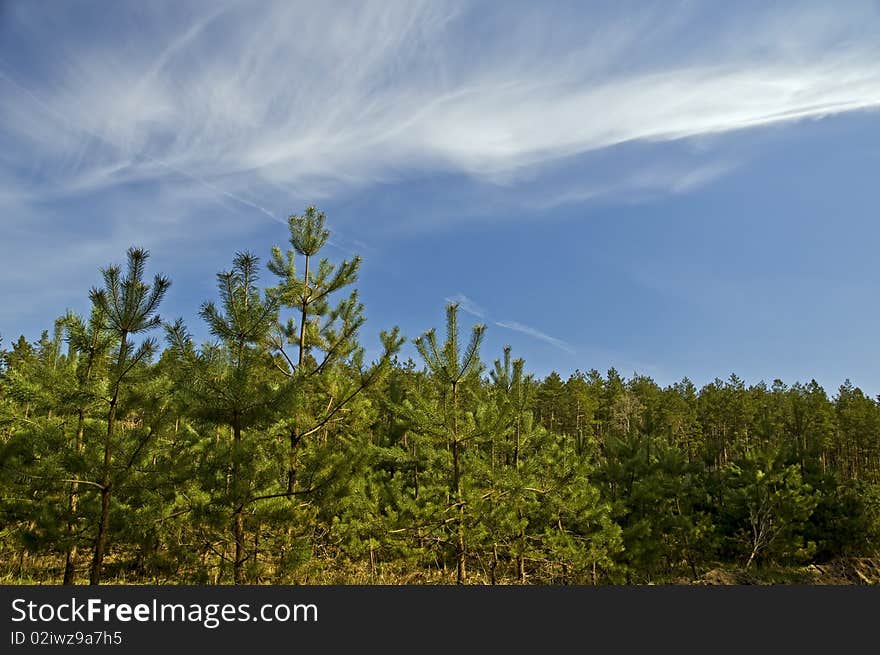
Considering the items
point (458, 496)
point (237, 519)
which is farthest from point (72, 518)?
point (458, 496)

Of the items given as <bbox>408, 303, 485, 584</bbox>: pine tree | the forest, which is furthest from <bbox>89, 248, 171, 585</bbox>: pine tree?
<bbox>408, 303, 485, 584</bbox>: pine tree

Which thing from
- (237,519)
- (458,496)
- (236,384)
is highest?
(236,384)

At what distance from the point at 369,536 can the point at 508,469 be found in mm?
3204

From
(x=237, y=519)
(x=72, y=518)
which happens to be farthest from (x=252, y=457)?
(x=72, y=518)

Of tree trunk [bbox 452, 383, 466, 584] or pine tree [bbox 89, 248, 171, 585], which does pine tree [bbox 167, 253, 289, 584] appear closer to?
pine tree [bbox 89, 248, 171, 585]

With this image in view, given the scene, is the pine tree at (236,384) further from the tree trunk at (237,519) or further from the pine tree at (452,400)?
the pine tree at (452,400)

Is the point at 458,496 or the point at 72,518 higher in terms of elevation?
the point at 458,496

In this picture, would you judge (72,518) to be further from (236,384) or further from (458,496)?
(458,496)

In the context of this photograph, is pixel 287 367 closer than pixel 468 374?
Yes

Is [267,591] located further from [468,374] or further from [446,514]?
[468,374]

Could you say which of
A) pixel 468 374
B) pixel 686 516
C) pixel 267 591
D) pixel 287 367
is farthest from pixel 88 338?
pixel 686 516

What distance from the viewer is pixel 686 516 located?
2206 centimetres

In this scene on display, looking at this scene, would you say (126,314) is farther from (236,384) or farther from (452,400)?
(452,400)

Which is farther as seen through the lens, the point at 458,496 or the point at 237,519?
the point at 458,496
